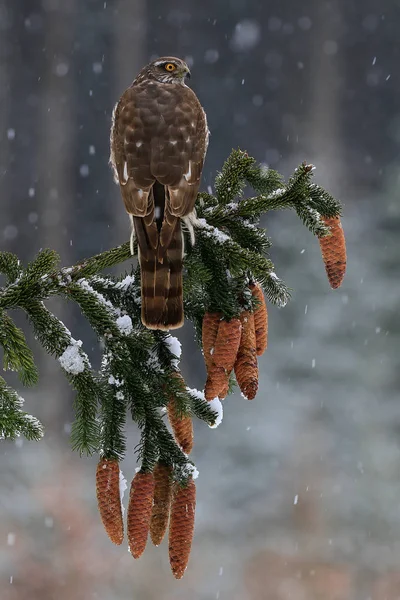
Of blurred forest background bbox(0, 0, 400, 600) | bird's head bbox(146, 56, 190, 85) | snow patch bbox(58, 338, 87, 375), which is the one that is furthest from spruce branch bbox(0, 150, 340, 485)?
blurred forest background bbox(0, 0, 400, 600)

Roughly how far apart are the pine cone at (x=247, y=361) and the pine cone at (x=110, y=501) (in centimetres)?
28

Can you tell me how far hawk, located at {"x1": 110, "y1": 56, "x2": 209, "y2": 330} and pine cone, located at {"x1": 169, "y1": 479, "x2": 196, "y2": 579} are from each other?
1.04ft

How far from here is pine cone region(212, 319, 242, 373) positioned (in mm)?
1637

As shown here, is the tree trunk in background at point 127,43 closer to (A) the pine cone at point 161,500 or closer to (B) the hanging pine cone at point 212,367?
(B) the hanging pine cone at point 212,367

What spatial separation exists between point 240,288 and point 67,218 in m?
8.34

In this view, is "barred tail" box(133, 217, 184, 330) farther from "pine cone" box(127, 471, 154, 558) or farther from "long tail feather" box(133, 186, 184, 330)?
"pine cone" box(127, 471, 154, 558)

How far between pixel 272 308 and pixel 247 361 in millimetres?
7160

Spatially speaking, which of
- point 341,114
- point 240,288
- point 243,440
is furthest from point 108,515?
point 341,114

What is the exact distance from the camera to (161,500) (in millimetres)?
1641

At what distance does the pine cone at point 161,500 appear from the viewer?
1632 mm

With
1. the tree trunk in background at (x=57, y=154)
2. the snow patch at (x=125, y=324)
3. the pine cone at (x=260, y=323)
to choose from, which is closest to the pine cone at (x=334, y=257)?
the pine cone at (x=260, y=323)

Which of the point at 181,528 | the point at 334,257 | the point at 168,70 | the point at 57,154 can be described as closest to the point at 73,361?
the point at 181,528

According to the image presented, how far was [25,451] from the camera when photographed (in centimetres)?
843

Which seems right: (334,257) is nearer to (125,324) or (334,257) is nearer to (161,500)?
(125,324)
